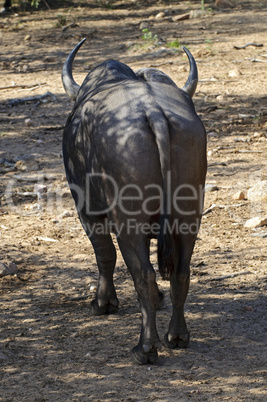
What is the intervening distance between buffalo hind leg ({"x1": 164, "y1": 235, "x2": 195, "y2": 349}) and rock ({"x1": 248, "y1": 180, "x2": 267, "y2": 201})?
9.06ft

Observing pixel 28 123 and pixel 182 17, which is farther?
pixel 182 17

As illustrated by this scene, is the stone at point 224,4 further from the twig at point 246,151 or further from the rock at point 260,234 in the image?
the rock at point 260,234

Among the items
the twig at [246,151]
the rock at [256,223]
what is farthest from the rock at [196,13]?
the rock at [256,223]

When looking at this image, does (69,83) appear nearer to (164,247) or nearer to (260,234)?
(164,247)

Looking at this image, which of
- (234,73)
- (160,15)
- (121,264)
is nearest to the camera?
(121,264)

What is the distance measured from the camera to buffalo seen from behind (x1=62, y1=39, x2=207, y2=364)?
3.62 meters

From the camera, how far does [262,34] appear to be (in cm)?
1314

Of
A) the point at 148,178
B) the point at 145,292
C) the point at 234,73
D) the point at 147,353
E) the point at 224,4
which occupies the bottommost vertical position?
the point at 224,4

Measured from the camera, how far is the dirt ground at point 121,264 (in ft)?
12.1

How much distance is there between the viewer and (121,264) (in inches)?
215

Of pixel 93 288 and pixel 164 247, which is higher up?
pixel 164 247

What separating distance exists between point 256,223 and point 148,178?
2.59m

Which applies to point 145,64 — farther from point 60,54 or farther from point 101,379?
point 101,379

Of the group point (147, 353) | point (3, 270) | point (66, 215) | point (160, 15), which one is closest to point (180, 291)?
point (147, 353)
